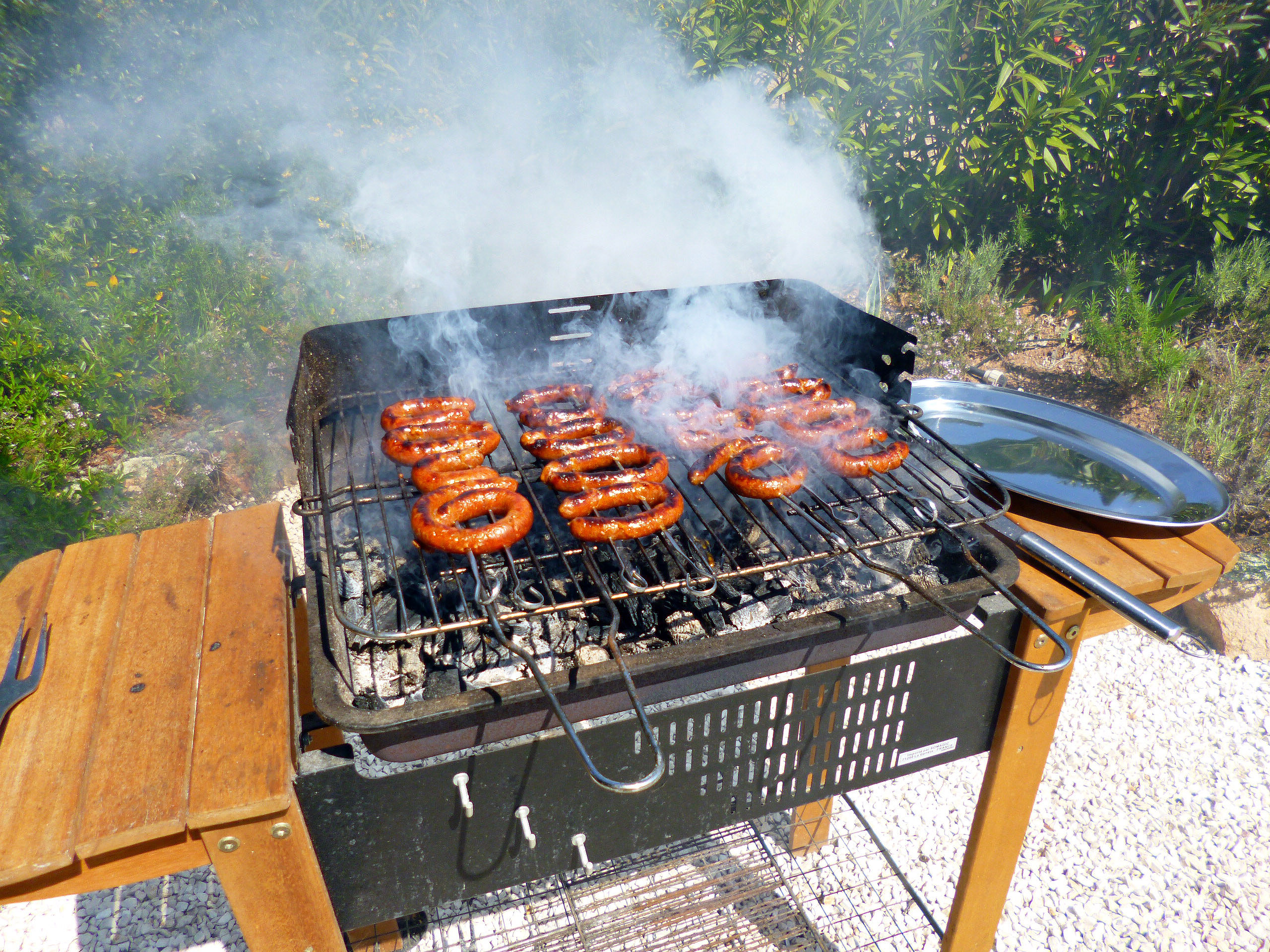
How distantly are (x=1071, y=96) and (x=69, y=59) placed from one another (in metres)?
8.54

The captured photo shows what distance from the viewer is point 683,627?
221 centimetres

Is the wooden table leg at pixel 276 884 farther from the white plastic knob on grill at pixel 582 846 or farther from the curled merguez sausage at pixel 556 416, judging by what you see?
the curled merguez sausage at pixel 556 416

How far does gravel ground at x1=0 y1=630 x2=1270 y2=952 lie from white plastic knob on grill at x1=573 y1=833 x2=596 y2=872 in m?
2.24

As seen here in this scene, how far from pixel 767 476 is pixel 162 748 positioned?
5.98 ft

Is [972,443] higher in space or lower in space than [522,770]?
higher

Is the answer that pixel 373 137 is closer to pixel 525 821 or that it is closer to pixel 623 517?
pixel 623 517

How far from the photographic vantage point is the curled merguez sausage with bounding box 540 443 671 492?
7.50 ft

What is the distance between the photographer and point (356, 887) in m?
1.78

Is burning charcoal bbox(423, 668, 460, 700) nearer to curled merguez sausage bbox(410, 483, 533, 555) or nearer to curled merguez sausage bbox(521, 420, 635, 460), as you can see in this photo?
curled merguez sausage bbox(410, 483, 533, 555)

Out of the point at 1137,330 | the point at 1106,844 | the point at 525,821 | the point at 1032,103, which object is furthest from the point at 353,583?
the point at 1032,103

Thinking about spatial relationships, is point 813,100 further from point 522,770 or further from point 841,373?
point 522,770

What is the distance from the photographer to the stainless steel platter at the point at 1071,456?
252 centimetres

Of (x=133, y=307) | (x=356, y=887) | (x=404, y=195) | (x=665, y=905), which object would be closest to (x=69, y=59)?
(x=133, y=307)

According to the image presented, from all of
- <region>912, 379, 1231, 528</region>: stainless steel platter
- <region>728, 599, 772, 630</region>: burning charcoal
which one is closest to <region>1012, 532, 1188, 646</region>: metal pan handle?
<region>912, 379, 1231, 528</region>: stainless steel platter
